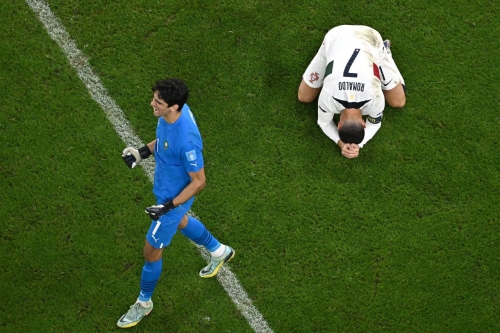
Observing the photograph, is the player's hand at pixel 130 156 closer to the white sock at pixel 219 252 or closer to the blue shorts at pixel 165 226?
the blue shorts at pixel 165 226

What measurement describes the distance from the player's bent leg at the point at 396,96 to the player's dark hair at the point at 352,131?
3.04ft

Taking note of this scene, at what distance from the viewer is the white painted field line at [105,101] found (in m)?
6.86

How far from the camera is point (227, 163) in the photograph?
24.1 ft

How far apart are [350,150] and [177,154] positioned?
2352 millimetres

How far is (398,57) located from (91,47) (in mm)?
3740

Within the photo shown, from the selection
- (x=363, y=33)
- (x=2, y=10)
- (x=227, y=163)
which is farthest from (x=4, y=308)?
(x=363, y=33)

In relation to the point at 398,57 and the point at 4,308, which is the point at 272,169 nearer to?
the point at 398,57

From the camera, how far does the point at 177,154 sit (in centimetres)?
550

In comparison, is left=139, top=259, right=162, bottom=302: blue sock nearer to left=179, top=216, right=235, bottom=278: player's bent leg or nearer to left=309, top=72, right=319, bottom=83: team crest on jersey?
left=179, top=216, right=235, bottom=278: player's bent leg

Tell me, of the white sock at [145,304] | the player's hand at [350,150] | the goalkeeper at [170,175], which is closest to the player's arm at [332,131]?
the player's hand at [350,150]

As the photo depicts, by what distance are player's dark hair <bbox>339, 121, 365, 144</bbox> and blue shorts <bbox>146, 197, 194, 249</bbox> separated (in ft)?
6.23

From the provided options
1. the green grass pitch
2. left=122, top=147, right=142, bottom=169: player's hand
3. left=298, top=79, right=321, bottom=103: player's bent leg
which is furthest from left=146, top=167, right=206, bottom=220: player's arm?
left=298, top=79, right=321, bottom=103: player's bent leg

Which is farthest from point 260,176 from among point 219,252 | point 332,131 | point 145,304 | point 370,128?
point 145,304

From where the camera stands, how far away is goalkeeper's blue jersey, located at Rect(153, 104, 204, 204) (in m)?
5.43
